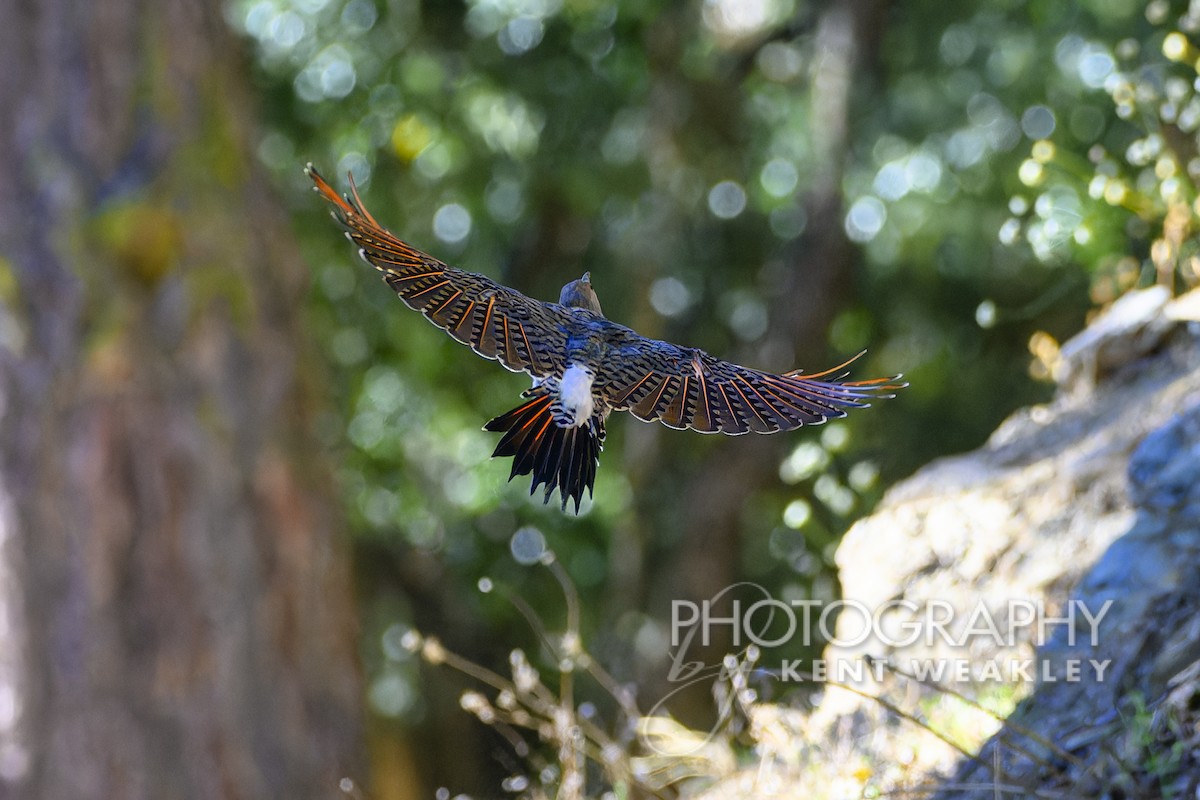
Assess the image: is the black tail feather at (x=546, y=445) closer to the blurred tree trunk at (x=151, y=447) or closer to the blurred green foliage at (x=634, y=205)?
the blurred tree trunk at (x=151, y=447)

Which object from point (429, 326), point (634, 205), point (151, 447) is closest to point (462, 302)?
point (151, 447)

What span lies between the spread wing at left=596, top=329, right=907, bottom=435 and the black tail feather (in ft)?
0.46

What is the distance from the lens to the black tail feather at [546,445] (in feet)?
7.78

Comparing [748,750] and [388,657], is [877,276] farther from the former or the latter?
[748,750]

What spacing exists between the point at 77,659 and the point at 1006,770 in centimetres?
371

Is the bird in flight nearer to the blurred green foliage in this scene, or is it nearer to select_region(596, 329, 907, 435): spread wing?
select_region(596, 329, 907, 435): spread wing

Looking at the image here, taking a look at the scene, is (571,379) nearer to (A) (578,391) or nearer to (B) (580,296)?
(A) (578,391)

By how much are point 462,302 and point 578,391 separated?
0.27 metres

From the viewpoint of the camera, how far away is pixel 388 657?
9477 millimetres

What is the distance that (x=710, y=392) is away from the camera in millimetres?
2434

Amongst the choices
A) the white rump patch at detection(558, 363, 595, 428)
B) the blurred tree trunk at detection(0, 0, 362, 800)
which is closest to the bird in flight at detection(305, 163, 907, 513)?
the white rump patch at detection(558, 363, 595, 428)

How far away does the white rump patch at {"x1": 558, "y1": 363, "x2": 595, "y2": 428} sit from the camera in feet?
7.62

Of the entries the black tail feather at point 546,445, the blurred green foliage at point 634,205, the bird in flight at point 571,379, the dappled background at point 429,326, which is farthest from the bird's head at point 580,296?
the blurred green foliage at point 634,205

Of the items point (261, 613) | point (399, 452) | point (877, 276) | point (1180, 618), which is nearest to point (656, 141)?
point (877, 276)
